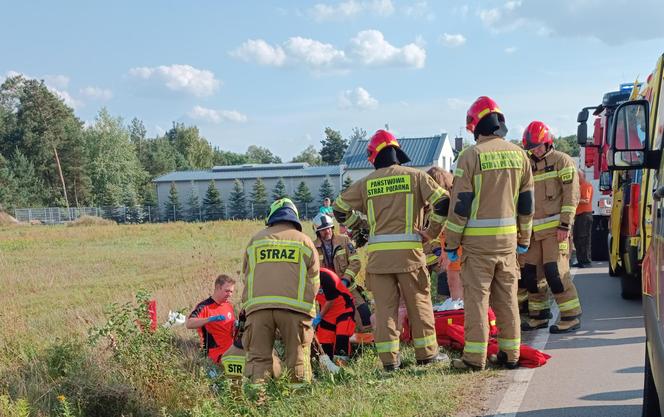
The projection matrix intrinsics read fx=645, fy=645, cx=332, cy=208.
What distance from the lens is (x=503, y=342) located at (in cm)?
532

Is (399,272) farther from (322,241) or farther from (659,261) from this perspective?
(659,261)

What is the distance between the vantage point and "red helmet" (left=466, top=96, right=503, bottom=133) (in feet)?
17.7

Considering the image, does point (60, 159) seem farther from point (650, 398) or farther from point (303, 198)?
point (650, 398)

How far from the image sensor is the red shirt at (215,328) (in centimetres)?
618

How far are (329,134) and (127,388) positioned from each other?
87.1 meters

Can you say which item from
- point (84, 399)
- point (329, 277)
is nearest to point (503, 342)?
point (329, 277)

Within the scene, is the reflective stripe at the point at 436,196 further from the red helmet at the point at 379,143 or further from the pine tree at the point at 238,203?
the pine tree at the point at 238,203

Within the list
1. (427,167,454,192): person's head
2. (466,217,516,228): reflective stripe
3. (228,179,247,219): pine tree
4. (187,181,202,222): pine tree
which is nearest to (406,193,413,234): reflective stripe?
(466,217,516,228): reflective stripe

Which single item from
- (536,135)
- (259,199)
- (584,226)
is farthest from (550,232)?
(259,199)

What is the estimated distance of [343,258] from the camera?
6.73 metres

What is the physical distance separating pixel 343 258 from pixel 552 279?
2155 mm

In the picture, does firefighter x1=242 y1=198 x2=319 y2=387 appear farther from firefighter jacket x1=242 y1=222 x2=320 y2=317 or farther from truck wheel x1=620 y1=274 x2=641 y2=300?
truck wheel x1=620 y1=274 x2=641 y2=300

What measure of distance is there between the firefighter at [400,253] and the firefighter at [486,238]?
249 mm

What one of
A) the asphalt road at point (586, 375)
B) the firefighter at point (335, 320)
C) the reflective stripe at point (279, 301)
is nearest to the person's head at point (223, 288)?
the firefighter at point (335, 320)
